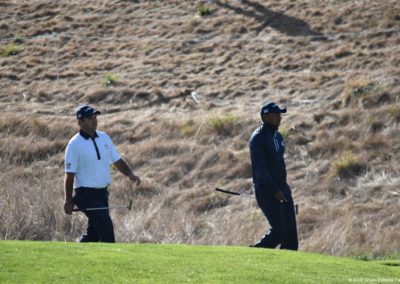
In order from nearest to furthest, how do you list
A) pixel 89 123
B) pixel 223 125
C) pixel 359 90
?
pixel 89 123, pixel 359 90, pixel 223 125

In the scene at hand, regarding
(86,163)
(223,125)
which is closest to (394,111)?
(223,125)

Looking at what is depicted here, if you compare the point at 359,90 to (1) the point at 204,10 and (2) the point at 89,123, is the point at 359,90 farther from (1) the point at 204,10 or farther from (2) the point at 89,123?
(2) the point at 89,123

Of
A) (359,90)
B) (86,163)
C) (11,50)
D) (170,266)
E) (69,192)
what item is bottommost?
(11,50)

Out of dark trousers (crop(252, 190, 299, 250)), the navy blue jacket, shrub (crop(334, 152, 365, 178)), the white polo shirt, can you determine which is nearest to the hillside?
shrub (crop(334, 152, 365, 178))

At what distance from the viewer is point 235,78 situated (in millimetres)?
26406

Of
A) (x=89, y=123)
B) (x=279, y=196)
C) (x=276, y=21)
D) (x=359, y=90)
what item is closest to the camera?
(x=279, y=196)

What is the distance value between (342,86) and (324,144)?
8.63 ft

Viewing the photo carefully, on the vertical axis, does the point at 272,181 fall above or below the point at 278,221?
above

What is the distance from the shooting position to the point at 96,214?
35.5ft

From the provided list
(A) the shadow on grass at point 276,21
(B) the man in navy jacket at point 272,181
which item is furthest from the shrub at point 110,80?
(B) the man in navy jacket at point 272,181

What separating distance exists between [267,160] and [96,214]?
198 centimetres

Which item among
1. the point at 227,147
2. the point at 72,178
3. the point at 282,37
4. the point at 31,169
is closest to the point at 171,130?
the point at 227,147

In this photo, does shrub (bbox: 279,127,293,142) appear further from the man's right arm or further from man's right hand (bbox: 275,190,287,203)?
the man's right arm

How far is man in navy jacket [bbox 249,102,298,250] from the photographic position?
1080 centimetres
